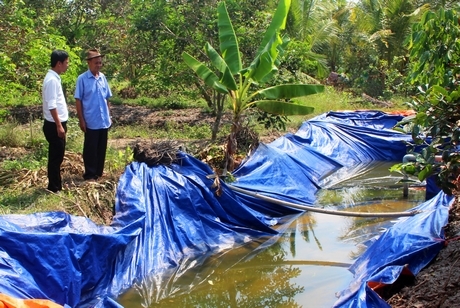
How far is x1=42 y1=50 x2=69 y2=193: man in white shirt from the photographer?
18.1 feet

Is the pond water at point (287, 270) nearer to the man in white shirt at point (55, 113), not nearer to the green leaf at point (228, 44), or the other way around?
the man in white shirt at point (55, 113)

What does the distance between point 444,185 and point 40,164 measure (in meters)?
5.38

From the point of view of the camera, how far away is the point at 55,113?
18.1ft

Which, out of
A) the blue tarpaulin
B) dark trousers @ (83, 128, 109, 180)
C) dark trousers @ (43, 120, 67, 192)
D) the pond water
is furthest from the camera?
dark trousers @ (83, 128, 109, 180)

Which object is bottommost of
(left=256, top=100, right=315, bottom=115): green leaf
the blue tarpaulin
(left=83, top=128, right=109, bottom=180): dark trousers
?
the blue tarpaulin

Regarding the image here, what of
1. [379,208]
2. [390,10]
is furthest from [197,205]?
[390,10]

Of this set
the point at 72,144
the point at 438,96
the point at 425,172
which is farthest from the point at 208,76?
the point at 425,172

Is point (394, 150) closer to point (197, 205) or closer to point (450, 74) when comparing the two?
point (197, 205)

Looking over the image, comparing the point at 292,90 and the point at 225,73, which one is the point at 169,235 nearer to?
the point at 225,73

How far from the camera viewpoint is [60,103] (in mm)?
5648

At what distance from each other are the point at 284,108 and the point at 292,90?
269 mm

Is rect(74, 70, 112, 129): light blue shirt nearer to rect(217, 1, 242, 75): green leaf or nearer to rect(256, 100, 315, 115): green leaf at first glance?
rect(217, 1, 242, 75): green leaf

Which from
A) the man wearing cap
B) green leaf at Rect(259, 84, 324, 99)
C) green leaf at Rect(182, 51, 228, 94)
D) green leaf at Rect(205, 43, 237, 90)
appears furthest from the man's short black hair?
green leaf at Rect(259, 84, 324, 99)

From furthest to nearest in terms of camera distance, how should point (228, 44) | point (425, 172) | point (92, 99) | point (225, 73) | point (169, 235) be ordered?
point (228, 44) < point (225, 73) < point (92, 99) < point (169, 235) < point (425, 172)
